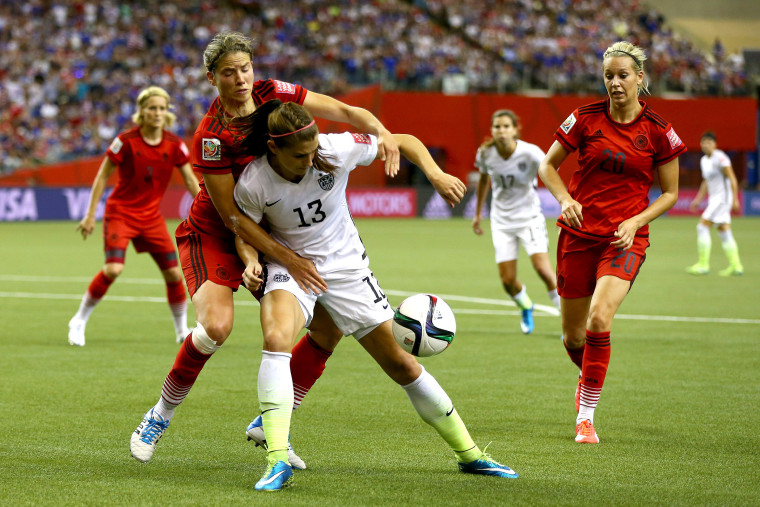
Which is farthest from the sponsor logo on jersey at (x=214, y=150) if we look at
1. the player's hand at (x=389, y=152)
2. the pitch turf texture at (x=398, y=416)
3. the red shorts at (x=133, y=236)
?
the red shorts at (x=133, y=236)

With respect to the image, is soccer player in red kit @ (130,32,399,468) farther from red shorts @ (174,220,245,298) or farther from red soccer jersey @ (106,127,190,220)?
red soccer jersey @ (106,127,190,220)

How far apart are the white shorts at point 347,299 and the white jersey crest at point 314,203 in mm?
73

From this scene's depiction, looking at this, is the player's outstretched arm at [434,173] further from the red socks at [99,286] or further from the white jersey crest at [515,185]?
the white jersey crest at [515,185]

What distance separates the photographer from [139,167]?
33.4 ft

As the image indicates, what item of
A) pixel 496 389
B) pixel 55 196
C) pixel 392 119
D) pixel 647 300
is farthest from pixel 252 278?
pixel 392 119

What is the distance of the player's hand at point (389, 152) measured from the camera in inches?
197

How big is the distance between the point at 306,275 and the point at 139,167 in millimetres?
5630

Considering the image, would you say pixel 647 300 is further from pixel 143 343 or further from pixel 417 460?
pixel 417 460

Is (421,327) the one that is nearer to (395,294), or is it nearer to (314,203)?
(314,203)

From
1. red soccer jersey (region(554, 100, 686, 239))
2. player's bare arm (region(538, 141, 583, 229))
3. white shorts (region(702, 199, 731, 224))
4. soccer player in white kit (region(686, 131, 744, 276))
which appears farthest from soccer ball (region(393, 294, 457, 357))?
white shorts (region(702, 199, 731, 224))

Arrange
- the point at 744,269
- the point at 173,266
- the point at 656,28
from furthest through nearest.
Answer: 1. the point at 656,28
2. the point at 744,269
3. the point at 173,266

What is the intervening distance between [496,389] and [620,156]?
229 cm

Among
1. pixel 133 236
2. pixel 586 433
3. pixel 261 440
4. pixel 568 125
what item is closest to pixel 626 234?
pixel 568 125

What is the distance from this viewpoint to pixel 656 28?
4422 cm
